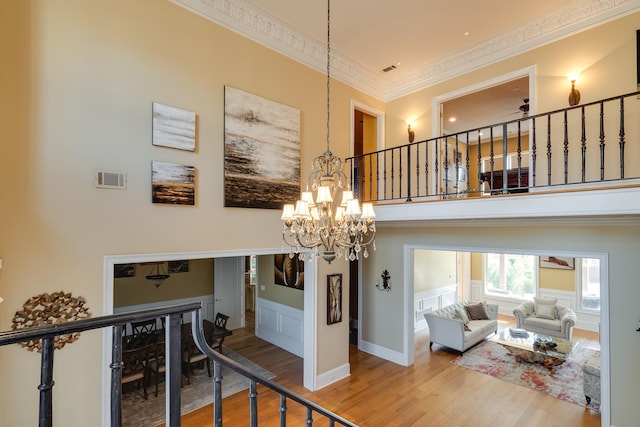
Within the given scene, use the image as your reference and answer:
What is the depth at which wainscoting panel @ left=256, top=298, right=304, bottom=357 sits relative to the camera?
22.1ft

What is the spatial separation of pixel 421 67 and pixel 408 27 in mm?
1306

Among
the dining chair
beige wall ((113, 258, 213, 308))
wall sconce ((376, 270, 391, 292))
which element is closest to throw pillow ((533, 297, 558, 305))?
wall sconce ((376, 270, 391, 292))

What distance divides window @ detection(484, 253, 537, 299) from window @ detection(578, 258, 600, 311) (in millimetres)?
1070

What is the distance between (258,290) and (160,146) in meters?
5.11

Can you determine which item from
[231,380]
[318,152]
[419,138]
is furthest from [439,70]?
[231,380]

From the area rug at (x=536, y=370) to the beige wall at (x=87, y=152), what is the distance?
18.3 feet

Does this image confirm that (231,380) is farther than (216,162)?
Yes

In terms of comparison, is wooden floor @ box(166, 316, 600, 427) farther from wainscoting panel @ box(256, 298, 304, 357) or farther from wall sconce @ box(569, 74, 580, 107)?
wall sconce @ box(569, 74, 580, 107)

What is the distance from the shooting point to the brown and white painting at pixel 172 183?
3.58 m

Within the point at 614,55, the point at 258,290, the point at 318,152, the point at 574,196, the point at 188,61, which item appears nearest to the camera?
the point at 574,196

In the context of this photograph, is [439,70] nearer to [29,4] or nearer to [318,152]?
[318,152]

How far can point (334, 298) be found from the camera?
18.1ft

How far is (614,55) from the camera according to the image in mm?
4172

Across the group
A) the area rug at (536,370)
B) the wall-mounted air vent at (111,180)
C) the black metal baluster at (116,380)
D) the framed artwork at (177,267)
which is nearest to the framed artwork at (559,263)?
the area rug at (536,370)
